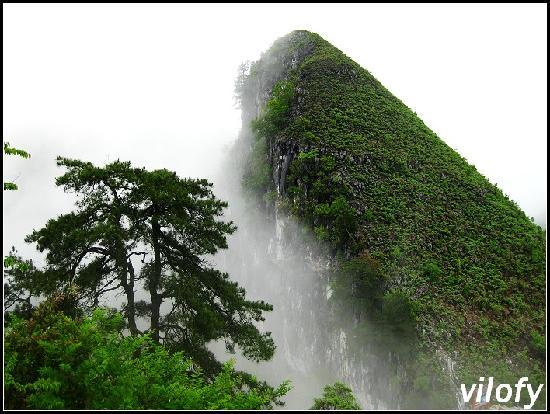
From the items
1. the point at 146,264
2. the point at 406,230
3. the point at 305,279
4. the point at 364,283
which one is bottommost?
the point at 146,264

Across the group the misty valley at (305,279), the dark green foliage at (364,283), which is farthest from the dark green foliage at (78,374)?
the dark green foliage at (364,283)

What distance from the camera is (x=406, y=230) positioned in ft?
79.5

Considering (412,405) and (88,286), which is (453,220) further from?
(88,286)

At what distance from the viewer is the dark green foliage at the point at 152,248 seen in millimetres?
13719

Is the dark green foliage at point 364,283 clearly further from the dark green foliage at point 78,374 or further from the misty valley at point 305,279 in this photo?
the dark green foliage at point 78,374

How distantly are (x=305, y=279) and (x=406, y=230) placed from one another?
35.3ft

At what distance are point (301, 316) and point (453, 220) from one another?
14.8m

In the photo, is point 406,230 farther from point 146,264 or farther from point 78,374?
point 78,374

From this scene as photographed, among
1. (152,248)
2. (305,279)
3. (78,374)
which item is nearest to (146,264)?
(152,248)

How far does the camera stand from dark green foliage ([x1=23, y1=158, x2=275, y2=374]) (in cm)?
1372

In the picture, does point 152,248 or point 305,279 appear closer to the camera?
point 152,248

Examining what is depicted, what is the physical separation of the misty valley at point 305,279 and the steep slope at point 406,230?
111 mm

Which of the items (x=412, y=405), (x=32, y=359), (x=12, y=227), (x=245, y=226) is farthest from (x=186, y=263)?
(x=12, y=227)

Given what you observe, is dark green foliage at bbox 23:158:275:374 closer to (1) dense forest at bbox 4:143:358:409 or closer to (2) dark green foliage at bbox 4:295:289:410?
(1) dense forest at bbox 4:143:358:409
